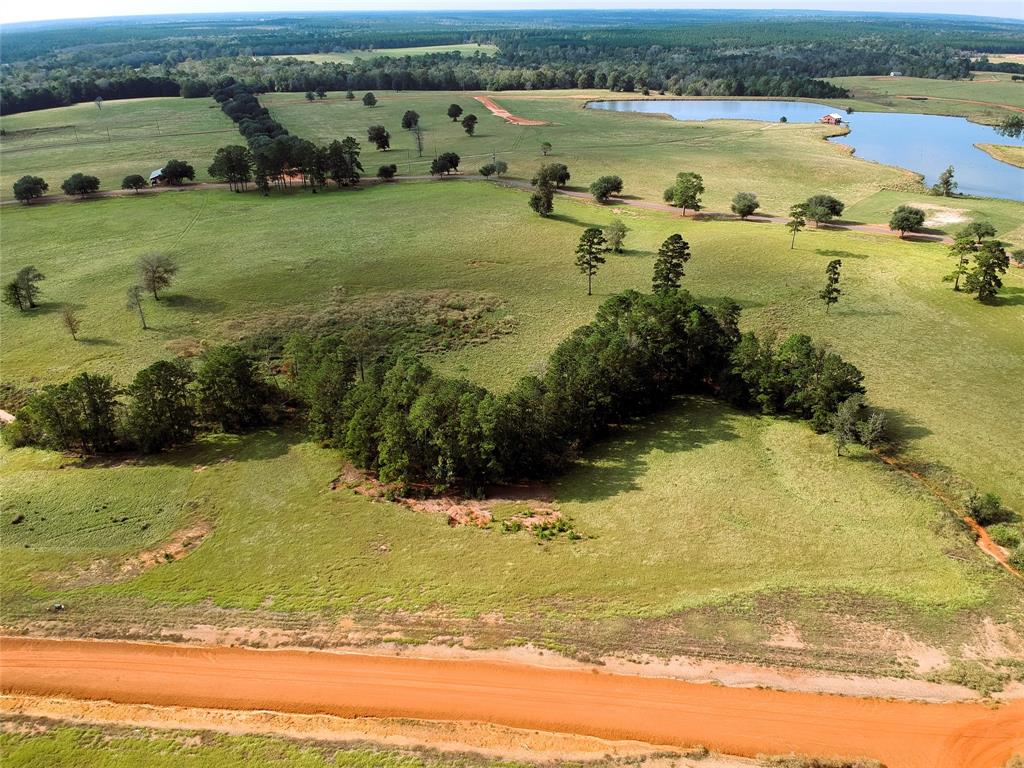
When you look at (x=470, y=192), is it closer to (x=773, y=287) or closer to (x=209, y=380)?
(x=773, y=287)

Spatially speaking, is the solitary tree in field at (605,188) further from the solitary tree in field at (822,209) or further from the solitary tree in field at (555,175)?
the solitary tree in field at (822,209)

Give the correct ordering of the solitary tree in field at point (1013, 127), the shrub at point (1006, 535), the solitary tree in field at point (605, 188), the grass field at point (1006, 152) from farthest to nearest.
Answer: the solitary tree in field at point (1013, 127)
the grass field at point (1006, 152)
the solitary tree in field at point (605, 188)
the shrub at point (1006, 535)

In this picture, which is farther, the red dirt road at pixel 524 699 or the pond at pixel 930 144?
the pond at pixel 930 144

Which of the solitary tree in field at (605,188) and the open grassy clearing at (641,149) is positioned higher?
the open grassy clearing at (641,149)

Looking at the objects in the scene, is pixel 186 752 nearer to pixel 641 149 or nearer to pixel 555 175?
pixel 555 175

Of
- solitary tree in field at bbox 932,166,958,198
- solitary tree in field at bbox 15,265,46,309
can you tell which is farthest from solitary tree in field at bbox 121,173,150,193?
solitary tree in field at bbox 932,166,958,198

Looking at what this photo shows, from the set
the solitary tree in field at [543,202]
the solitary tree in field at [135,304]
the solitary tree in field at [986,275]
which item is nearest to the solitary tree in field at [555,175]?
the solitary tree in field at [543,202]

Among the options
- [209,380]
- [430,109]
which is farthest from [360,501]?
[430,109]
